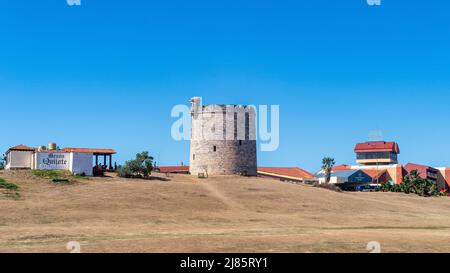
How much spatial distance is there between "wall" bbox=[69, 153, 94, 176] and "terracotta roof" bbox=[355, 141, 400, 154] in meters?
99.2

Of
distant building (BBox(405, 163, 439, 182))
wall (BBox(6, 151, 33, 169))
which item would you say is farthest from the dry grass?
distant building (BBox(405, 163, 439, 182))

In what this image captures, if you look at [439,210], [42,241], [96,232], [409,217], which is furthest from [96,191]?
[439,210]

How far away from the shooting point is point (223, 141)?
252ft

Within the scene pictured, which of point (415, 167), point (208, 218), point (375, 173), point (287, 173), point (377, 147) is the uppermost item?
point (377, 147)

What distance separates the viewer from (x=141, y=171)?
64938mm

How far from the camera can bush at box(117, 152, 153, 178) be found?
6338cm

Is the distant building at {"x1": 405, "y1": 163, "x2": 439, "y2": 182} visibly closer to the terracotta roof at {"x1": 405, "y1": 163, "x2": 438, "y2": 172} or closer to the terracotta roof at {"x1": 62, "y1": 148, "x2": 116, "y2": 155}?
the terracotta roof at {"x1": 405, "y1": 163, "x2": 438, "y2": 172}

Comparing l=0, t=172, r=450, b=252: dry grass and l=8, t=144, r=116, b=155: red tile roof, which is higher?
l=8, t=144, r=116, b=155: red tile roof

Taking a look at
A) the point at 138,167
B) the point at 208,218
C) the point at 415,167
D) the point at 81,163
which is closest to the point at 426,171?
the point at 415,167

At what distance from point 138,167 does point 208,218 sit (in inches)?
947

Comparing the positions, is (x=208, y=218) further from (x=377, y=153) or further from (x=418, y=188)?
(x=377, y=153)
